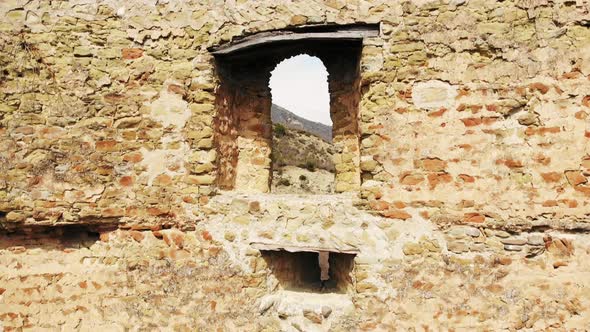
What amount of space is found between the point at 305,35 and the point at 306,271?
2.64m

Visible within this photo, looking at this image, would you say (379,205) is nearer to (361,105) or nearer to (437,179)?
(437,179)

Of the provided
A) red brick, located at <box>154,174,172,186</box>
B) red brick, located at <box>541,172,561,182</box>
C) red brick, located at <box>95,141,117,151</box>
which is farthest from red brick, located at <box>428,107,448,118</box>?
red brick, located at <box>95,141,117,151</box>

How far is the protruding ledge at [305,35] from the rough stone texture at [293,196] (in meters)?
0.07

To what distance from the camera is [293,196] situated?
414 centimetres

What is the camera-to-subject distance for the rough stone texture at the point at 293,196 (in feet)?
11.2

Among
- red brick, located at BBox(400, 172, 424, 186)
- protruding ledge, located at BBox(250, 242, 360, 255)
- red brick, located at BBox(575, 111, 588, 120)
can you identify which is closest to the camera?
red brick, located at BBox(575, 111, 588, 120)

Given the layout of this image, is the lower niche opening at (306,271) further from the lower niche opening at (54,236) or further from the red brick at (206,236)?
the lower niche opening at (54,236)

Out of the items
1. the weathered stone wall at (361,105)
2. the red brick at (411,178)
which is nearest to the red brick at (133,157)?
the weathered stone wall at (361,105)

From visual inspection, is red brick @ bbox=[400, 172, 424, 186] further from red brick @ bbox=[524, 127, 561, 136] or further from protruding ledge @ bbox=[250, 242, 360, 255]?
red brick @ bbox=[524, 127, 561, 136]

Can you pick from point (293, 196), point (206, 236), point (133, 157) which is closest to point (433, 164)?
point (293, 196)

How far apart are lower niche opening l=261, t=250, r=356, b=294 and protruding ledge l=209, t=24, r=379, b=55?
2.02m

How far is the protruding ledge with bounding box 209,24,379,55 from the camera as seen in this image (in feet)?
12.4

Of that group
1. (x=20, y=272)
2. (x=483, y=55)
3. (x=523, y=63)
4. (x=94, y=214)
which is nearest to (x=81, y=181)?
(x=94, y=214)

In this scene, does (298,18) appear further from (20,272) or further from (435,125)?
(20,272)
